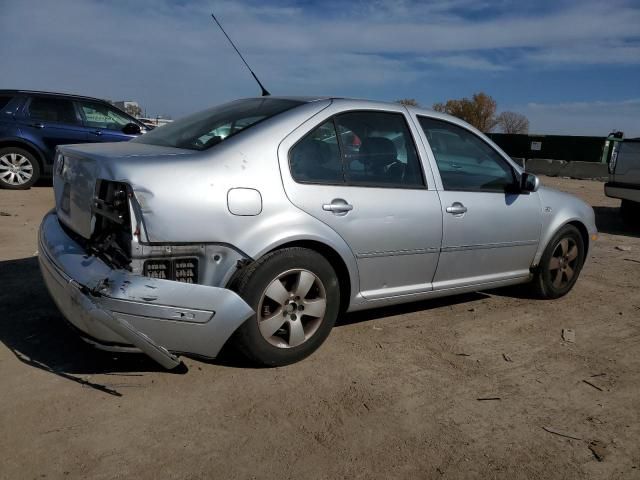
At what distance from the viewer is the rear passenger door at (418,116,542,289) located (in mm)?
4074

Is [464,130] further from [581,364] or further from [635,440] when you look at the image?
[635,440]

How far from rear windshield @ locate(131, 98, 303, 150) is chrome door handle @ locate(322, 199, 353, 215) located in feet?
2.12

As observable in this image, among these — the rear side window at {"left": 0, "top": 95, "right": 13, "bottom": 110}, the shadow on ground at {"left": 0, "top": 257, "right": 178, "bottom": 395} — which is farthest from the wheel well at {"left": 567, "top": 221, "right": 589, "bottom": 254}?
the rear side window at {"left": 0, "top": 95, "right": 13, "bottom": 110}

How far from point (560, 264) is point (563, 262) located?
50 millimetres

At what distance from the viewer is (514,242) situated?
4504 mm

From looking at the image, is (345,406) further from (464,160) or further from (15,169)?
(15,169)

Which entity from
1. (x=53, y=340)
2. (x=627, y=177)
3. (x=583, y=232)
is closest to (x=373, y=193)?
(x=53, y=340)

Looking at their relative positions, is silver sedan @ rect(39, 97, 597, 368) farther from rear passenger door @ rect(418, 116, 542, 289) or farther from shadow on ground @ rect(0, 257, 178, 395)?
shadow on ground @ rect(0, 257, 178, 395)

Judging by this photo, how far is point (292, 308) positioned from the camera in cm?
333

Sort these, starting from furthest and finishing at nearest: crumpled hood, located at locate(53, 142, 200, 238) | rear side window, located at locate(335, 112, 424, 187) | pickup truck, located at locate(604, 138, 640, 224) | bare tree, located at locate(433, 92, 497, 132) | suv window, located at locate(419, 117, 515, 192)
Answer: bare tree, located at locate(433, 92, 497, 132) → pickup truck, located at locate(604, 138, 640, 224) → suv window, located at locate(419, 117, 515, 192) → rear side window, located at locate(335, 112, 424, 187) → crumpled hood, located at locate(53, 142, 200, 238)

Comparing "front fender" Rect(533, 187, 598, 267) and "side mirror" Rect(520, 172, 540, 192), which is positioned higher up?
"side mirror" Rect(520, 172, 540, 192)

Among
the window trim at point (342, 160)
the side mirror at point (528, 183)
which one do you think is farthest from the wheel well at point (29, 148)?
the side mirror at point (528, 183)

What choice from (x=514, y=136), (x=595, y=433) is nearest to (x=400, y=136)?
(x=595, y=433)

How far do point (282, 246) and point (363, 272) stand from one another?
25.7 inches
